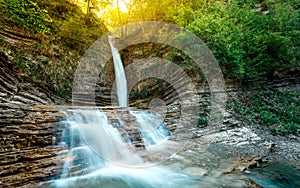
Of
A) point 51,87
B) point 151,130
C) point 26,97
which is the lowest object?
point 151,130

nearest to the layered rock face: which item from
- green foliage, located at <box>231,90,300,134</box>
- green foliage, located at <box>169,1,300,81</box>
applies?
green foliage, located at <box>231,90,300,134</box>

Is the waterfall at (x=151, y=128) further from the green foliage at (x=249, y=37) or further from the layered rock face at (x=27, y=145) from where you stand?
the green foliage at (x=249, y=37)

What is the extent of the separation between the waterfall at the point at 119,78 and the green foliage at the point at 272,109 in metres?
7.33

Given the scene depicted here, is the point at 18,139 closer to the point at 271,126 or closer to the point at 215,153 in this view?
the point at 215,153

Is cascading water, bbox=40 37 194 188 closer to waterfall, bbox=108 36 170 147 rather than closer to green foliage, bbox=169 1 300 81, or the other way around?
waterfall, bbox=108 36 170 147

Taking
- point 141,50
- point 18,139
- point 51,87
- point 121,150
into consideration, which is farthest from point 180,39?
point 18,139

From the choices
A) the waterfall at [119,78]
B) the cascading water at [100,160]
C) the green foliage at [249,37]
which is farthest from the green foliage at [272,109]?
the waterfall at [119,78]

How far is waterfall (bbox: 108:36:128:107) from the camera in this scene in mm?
12693

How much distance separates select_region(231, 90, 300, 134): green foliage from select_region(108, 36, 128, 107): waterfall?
7.33m

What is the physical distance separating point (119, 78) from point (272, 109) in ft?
33.2

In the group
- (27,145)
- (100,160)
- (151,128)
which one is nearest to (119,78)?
(151,128)

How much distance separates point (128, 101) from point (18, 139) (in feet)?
28.9

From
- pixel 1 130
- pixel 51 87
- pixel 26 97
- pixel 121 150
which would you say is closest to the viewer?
pixel 1 130

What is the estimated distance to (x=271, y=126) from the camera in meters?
7.14
